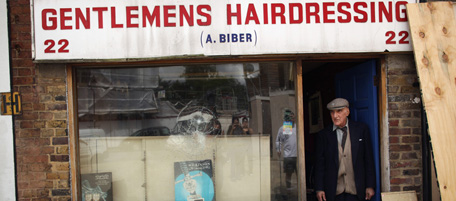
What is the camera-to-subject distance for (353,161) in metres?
3.82

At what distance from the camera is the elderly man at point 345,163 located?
3.81 m

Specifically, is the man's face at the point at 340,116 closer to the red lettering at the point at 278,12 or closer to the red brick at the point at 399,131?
the red brick at the point at 399,131

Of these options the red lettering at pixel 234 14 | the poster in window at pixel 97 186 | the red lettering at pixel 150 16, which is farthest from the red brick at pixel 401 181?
the poster in window at pixel 97 186

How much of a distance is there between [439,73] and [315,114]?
311cm

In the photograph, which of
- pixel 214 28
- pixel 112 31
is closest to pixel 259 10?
pixel 214 28

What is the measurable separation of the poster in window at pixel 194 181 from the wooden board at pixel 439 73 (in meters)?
2.42

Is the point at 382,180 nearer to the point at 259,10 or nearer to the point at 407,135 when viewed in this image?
the point at 407,135

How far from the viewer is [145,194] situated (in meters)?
3.96

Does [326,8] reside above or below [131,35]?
above

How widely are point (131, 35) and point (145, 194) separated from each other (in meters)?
1.84

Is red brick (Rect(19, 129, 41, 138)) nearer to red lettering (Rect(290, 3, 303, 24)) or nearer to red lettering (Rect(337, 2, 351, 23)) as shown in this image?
red lettering (Rect(290, 3, 303, 24))

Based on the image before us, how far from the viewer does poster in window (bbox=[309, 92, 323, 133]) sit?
6.24 m

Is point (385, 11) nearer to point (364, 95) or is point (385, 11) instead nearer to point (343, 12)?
point (343, 12)

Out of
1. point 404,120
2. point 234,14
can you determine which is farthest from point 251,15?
point 404,120
